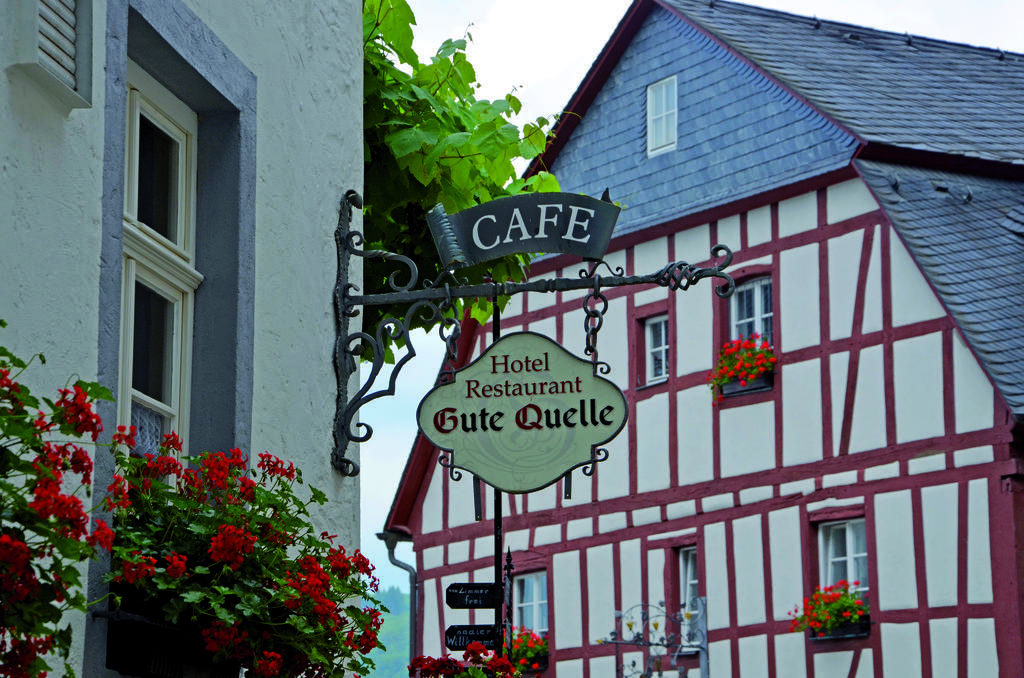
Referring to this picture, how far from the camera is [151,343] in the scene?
5.48 meters

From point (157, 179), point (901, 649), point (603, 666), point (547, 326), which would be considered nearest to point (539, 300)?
point (547, 326)

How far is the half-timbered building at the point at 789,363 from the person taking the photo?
51.6 ft

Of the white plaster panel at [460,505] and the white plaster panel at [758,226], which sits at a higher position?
the white plaster panel at [758,226]

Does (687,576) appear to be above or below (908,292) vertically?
below

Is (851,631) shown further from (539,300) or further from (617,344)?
(539,300)

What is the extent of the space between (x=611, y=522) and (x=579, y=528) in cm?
53

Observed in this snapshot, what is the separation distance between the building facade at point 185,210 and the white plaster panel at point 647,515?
12032mm

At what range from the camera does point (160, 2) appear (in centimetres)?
522

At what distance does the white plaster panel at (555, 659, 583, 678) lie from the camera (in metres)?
19.3

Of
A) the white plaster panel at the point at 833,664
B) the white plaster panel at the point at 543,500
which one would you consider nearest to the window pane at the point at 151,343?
the white plaster panel at the point at 833,664

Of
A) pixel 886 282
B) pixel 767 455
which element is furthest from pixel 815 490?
pixel 886 282

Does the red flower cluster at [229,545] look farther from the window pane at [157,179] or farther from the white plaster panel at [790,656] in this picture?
the white plaster panel at [790,656]

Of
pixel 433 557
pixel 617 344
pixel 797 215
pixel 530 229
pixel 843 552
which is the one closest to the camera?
pixel 530 229

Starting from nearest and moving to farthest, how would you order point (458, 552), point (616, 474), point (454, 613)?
point (616, 474), point (454, 613), point (458, 552)
